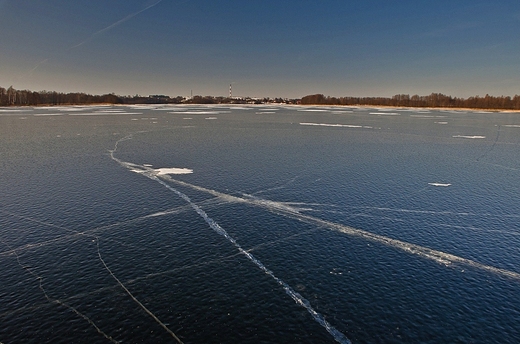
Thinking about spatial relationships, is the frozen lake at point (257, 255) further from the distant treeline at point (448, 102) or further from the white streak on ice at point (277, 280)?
the distant treeline at point (448, 102)

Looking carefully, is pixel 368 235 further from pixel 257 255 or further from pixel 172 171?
pixel 172 171

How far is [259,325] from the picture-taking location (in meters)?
4.58

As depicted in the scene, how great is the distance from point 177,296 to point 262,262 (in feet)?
5.23

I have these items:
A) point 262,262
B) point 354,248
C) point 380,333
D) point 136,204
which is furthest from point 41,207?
point 380,333

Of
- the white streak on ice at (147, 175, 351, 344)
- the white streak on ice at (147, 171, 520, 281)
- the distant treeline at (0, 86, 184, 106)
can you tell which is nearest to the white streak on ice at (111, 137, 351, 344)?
the white streak on ice at (147, 175, 351, 344)

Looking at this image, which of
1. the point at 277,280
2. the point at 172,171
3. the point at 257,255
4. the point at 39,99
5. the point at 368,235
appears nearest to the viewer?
the point at 277,280

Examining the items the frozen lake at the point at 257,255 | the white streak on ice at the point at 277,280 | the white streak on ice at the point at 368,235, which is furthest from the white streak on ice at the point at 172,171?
the white streak on ice at the point at 368,235

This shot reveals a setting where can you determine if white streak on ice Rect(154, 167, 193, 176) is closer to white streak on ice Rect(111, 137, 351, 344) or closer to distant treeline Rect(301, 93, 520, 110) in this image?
white streak on ice Rect(111, 137, 351, 344)

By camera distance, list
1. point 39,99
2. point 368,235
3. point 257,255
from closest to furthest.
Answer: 1. point 257,255
2. point 368,235
3. point 39,99

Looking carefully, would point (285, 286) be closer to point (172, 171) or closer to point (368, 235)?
point (368, 235)

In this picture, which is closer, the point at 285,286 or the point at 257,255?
the point at 285,286

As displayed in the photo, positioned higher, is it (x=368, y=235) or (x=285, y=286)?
(x=368, y=235)

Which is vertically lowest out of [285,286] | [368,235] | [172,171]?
[285,286]

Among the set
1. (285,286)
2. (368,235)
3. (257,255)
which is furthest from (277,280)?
(368,235)
